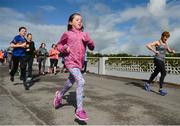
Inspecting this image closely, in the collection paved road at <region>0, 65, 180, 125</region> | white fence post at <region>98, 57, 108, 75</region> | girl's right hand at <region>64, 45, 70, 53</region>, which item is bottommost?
paved road at <region>0, 65, 180, 125</region>

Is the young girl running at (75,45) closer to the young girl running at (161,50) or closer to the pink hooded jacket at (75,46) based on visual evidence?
the pink hooded jacket at (75,46)

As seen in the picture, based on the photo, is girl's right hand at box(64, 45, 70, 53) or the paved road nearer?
the paved road

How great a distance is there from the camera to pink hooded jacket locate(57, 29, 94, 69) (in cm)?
548

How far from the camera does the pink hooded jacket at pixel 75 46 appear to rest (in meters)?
5.48

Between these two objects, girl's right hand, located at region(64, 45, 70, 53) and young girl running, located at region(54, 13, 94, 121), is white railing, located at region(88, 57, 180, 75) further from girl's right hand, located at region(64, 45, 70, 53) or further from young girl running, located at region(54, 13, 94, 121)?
girl's right hand, located at region(64, 45, 70, 53)

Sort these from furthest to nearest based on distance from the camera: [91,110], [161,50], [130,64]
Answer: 1. [130,64]
2. [161,50]
3. [91,110]

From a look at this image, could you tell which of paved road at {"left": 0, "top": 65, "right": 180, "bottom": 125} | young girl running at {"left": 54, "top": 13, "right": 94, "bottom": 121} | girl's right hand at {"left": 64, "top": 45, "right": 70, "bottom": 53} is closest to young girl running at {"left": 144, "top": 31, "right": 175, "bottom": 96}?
paved road at {"left": 0, "top": 65, "right": 180, "bottom": 125}

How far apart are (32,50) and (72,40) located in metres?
6.98

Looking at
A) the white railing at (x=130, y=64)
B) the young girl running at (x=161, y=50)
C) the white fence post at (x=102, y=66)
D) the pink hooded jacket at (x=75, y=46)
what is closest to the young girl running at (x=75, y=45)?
the pink hooded jacket at (x=75, y=46)

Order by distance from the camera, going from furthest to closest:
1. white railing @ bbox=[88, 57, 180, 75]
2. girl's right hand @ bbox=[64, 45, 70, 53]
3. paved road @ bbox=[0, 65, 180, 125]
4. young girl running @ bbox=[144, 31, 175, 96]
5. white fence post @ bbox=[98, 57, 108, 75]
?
white fence post @ bbox=[98, 57, 108, 75]
white railing @ bbox=[88, 57, 180, 75]
young girl running @ bbox=[144, 31, 175, 96]
girl's right hand @ bbox=[64, 45, 70, 53]
paved road @ bbox=[0, 65, 180, 125]

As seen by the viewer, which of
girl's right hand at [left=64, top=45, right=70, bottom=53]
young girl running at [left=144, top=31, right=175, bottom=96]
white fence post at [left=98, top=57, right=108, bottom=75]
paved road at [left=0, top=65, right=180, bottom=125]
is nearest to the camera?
paved road at [left=0, top=65, right=180, bottom=125]

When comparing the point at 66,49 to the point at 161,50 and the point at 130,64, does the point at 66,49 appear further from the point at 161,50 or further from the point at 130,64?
the point at 130,64

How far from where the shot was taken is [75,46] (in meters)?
5.48

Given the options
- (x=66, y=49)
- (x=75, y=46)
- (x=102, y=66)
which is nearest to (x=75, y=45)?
(x=75, y=46)
